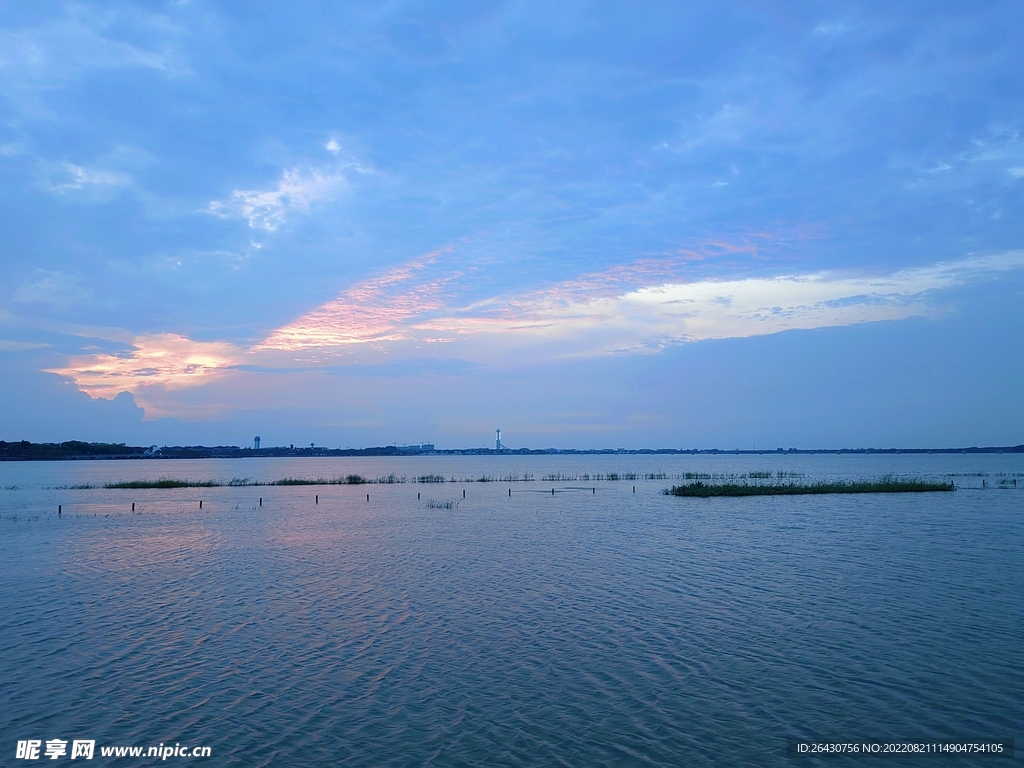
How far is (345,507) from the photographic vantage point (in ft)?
189

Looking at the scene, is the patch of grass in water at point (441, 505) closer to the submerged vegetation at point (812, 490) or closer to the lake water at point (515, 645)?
the lake water at point (515, 645)

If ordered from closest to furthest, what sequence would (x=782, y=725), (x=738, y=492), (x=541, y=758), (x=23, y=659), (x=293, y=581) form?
(x=541, y=758)
(x=782, y=725)
(x=23, y=659)
(x=293, y=581)
(x=738, y=492)

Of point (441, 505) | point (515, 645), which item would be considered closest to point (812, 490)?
point (441, 505)

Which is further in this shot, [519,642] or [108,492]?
[108,492]

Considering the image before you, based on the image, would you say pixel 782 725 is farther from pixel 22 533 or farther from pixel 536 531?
pixel 22 533

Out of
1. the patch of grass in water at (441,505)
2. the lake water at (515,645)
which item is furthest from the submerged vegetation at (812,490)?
the lake water at (515,645)

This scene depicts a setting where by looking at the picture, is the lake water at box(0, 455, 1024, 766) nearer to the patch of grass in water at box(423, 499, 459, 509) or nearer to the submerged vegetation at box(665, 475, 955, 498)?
the patch of grass in water at box(423, 499, 459, 509)

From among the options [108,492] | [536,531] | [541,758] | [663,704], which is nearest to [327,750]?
[541,758]

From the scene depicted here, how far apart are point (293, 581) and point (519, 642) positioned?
12101 millimetres

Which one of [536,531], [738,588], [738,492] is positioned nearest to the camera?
[738,588]

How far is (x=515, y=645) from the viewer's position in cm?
1653

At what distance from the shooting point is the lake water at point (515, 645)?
38.5ft

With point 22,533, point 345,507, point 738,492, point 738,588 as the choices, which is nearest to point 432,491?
point 345,507

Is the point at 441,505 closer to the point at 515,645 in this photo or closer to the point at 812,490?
the point at 812,490
